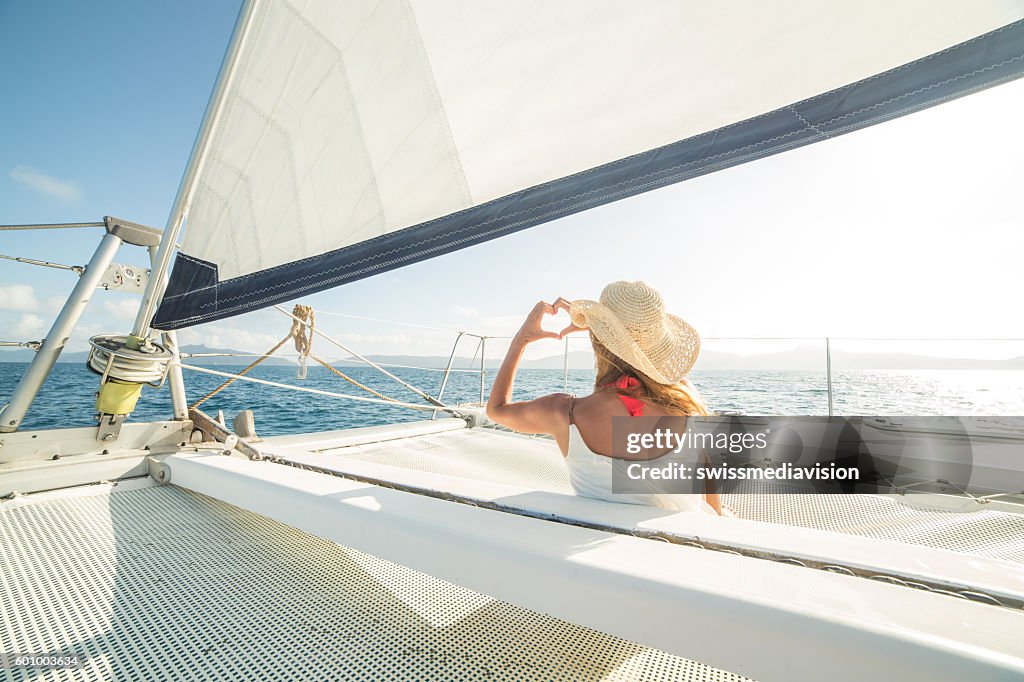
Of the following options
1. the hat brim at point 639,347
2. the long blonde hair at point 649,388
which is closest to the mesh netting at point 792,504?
the long blonde hair at point 649,388

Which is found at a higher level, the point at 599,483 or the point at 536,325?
the point at 536,325

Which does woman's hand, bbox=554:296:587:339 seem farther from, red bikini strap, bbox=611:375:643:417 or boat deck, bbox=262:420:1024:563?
boat deck, bbox=262:420:1024:563

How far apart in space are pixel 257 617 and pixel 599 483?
0.76 metres

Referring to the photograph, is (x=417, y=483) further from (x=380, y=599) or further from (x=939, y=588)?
(x=939, y=588)

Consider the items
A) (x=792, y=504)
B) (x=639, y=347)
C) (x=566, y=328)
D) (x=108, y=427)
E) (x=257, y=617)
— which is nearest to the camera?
(x=257, y=617)

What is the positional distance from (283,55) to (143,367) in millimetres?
1087

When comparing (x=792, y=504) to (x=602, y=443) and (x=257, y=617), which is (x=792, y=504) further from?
(x=257, y=617)

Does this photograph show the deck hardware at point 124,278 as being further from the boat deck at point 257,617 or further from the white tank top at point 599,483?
the white tank top at point 599,483

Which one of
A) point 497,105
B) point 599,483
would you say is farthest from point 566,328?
point 497,105

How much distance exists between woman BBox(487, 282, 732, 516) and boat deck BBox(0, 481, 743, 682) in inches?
13.8

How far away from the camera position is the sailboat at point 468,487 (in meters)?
0.63

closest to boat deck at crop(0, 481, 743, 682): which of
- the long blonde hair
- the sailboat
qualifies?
the sailboat

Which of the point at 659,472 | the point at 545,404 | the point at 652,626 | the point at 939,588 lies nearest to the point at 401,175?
the point at 545,404

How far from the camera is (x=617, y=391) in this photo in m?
1.11
